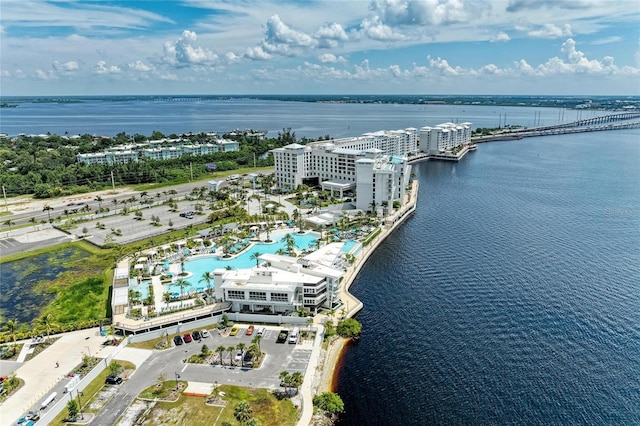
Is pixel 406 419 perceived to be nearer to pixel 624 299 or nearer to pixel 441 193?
pixel 624 299

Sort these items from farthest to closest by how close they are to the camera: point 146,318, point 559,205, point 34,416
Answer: point 559,205, point 146,318, point 34,416

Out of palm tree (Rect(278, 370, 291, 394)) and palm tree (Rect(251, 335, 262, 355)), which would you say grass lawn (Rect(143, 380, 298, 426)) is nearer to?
palm tree (Rect(278, 370, 291, 394))

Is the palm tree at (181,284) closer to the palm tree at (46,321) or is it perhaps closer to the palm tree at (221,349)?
the palm tree at (221,349)

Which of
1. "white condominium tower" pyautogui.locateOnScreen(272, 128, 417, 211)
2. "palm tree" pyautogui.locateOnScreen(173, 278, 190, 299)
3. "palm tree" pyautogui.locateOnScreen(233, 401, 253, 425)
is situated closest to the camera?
"palm tree" pyautogui.locateOnScreen(233, 401, 253, 425)

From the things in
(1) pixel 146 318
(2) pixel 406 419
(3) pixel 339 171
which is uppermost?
(3) pixel 339 171

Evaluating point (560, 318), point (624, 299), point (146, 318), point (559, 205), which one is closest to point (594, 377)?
point (560, 318)

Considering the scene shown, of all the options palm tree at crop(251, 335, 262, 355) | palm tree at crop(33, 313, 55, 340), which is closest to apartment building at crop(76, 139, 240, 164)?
palm tree at crop(33, 313, 55, 340)

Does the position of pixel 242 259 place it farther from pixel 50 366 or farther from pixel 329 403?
pixel 329 403
